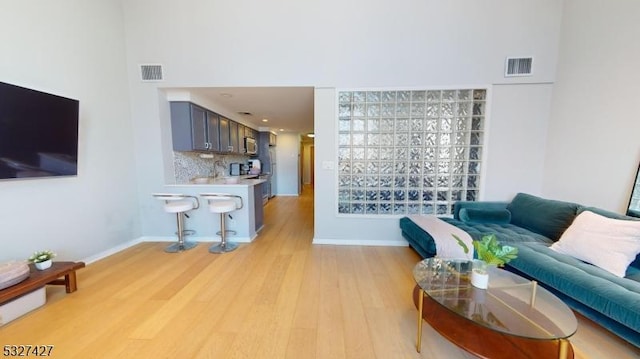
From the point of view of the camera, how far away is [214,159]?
193 inches

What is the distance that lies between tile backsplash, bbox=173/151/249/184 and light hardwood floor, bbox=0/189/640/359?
135cm

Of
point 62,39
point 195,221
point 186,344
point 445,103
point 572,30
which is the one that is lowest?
point 186,344

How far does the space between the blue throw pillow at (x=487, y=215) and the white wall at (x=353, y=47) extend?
Result: 37cm

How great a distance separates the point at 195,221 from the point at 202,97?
6.39 feet

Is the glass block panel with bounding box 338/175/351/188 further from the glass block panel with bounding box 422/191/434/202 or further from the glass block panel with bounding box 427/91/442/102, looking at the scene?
the glass block panel with bounding box 427/91/442/102

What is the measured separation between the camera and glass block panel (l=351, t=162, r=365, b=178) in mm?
3357

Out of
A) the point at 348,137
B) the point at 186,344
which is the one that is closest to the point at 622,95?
the point at 348,137

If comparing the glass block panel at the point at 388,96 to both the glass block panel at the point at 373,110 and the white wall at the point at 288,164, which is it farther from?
the white wall at the point at 288,164

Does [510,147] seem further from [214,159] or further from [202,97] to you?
[214,159]

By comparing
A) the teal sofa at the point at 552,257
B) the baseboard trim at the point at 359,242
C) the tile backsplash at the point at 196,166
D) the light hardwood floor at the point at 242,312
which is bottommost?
the light hardwood floor at the point at 242,312

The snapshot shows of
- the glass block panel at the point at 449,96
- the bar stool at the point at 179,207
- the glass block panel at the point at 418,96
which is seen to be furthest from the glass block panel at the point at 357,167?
the bar stool at the point at 179,207

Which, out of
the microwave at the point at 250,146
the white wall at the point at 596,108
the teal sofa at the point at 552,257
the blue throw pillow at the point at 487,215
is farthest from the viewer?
the microwave at the point at 250,146

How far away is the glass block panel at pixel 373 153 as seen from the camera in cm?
332

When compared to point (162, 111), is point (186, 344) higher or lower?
lower
